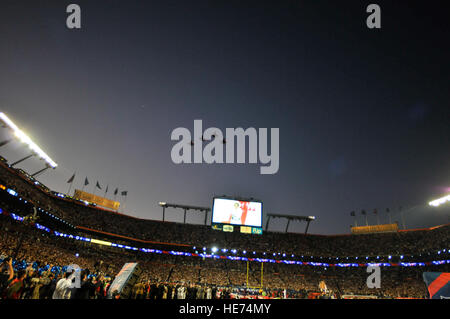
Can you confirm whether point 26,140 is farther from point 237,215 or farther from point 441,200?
point 441,200

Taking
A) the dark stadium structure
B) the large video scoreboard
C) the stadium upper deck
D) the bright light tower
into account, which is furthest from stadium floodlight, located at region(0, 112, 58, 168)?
the large video scoreboard

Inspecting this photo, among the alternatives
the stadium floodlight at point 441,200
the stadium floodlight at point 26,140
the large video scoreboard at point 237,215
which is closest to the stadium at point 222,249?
the large video scoreboard at point 237,215

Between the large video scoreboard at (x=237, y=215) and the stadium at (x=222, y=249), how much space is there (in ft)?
0.46

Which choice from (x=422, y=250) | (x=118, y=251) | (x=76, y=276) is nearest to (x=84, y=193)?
(x=118, y=251)

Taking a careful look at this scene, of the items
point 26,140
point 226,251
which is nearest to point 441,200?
point 226,251

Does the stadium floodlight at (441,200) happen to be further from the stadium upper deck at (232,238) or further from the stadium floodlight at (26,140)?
the stadium floodlight at (26,140)

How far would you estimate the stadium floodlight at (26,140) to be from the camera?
26.5m

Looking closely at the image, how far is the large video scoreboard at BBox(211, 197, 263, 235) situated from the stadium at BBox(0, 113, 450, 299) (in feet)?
0.46

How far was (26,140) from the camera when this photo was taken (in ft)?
98.5
